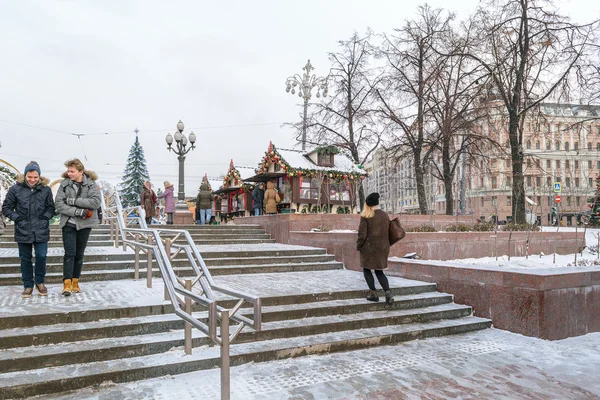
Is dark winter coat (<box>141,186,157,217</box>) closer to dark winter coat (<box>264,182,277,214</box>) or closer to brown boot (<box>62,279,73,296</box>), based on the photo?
dark winter coat (<box>264,182,277,214</box>)

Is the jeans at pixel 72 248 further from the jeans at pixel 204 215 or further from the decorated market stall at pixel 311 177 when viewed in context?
the decorated market stall at pixel 311 177

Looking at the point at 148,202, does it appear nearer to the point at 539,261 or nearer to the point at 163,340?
the point at 163,340

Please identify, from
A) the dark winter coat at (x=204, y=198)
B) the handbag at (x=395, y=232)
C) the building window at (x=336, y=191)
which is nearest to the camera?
the handbag at (x=395, y=232)

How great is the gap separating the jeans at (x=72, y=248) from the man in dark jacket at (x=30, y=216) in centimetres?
28

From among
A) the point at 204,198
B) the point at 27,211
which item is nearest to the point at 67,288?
the point at 27,211

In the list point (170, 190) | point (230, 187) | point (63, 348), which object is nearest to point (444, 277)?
point (63, 348)

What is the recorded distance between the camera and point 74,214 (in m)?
5.91

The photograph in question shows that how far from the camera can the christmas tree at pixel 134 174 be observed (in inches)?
2127

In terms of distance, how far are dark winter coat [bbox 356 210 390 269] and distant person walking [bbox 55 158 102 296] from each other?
154 inches

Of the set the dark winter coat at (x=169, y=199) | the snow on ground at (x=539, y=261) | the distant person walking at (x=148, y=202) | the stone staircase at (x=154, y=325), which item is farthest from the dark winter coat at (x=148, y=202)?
the snow on ground at (x=539, y=261)

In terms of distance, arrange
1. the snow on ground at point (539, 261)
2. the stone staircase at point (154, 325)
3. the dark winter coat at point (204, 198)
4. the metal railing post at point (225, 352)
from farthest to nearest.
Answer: the dark winter coat at point (204, 198)
the snow on ground at point (539, 261)
the stone staircase at point (154, 325)
the metal railing post at point (225, 352)

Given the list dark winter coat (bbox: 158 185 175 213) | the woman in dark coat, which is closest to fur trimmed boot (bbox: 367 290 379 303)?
the woman in dark coat

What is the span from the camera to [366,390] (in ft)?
13.5

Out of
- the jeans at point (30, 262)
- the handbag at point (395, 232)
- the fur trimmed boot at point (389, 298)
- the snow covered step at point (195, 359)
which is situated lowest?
the snow covered step at point (195, 359)
